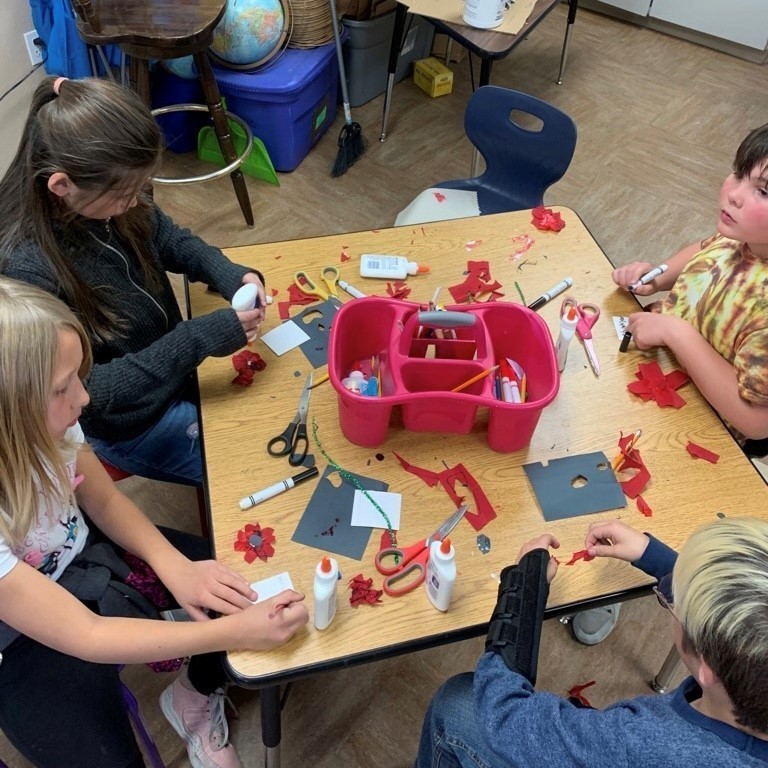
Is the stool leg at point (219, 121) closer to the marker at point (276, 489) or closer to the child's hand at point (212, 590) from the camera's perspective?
the marker at point (276, 489)

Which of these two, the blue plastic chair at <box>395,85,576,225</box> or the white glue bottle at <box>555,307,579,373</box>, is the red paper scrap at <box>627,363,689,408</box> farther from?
the blue plastic chair at <box>395,85,576,225</box>

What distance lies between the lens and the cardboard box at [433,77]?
322 cm

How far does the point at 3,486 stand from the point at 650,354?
1078 millimetres

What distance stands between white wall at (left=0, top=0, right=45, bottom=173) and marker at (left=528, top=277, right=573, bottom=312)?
2150 mm

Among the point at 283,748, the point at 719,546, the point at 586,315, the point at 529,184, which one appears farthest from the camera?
the point at 529,184

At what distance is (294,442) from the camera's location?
3.70 ft

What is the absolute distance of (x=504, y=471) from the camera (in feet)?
3.65

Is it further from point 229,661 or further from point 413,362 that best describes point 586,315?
point 229,661

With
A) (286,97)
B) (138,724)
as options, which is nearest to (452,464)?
(138,724)

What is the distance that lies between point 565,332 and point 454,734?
0.65 meters

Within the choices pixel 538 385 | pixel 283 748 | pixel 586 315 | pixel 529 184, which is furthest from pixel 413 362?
pixel 529 184

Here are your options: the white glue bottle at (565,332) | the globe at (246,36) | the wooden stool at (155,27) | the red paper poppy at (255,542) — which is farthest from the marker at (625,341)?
the globe at (246,36)

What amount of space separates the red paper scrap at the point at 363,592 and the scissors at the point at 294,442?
0.22 metres

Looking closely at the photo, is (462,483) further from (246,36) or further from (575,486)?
(246,36)
